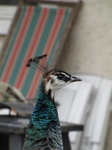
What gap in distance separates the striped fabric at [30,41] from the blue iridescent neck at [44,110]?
239 cm

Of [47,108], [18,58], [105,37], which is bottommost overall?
[47,108]

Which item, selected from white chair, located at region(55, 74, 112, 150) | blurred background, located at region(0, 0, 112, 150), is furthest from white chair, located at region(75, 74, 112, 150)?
blurred background, located at region(0, 0, 112, 150)

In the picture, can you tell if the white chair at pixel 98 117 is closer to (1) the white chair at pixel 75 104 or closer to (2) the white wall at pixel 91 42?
(1) the white chair at pixel 75 104

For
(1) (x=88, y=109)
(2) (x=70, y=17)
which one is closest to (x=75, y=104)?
(1) (x=88, y=109)

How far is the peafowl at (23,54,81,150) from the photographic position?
207 cm

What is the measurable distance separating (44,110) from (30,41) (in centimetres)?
283

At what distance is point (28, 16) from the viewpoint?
503 cm

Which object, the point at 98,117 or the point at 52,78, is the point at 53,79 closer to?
the point at 52,78

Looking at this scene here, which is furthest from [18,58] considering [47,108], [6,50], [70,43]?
[47,108]

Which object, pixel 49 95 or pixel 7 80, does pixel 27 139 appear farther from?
pixel 7 80

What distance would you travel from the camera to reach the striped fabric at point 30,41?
15.4 ft

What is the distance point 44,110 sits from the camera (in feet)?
7.02

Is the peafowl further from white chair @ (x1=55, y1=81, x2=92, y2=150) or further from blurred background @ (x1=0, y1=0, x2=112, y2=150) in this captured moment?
blurred background @ (x1=0, y1=0, x2=112, y2=150)

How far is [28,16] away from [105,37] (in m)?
0.81
